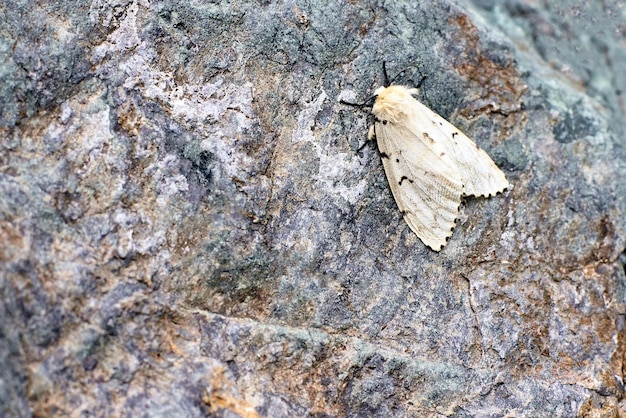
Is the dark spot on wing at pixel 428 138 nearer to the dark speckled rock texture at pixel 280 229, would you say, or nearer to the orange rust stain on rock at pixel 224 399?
the dark speckled rock texture at pixel 280 229

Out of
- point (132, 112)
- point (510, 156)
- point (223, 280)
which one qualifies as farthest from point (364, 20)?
point (223, 280)

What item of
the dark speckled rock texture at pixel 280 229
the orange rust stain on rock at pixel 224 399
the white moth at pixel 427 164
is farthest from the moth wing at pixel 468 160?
the orange rust stain on rock at pixel 224 399

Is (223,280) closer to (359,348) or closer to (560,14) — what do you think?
(359,348)

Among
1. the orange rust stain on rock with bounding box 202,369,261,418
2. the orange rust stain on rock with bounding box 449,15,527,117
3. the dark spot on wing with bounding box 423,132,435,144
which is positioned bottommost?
the orange rust stain on rock with bounding box 202,369,261,418

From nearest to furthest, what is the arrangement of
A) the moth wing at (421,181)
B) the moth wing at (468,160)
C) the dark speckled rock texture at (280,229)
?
the dark speckled rock texture at (280,229) < the moth wing at (421,181) < the moth wing at (468,160)

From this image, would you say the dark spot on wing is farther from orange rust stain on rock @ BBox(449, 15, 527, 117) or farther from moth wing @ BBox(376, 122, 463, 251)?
orange rust stain on rock @ BBox(449, 15, 527, 117)

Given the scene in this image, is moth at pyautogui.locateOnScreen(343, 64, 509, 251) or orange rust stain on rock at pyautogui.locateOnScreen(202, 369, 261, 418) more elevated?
moth at pyautogui.locateOnScreen(343, 64, 509, 251)

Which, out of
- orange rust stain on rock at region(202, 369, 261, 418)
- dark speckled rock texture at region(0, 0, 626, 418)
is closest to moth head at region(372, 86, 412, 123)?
dark speckled rock texture at region(0, 0, 626, 418)
